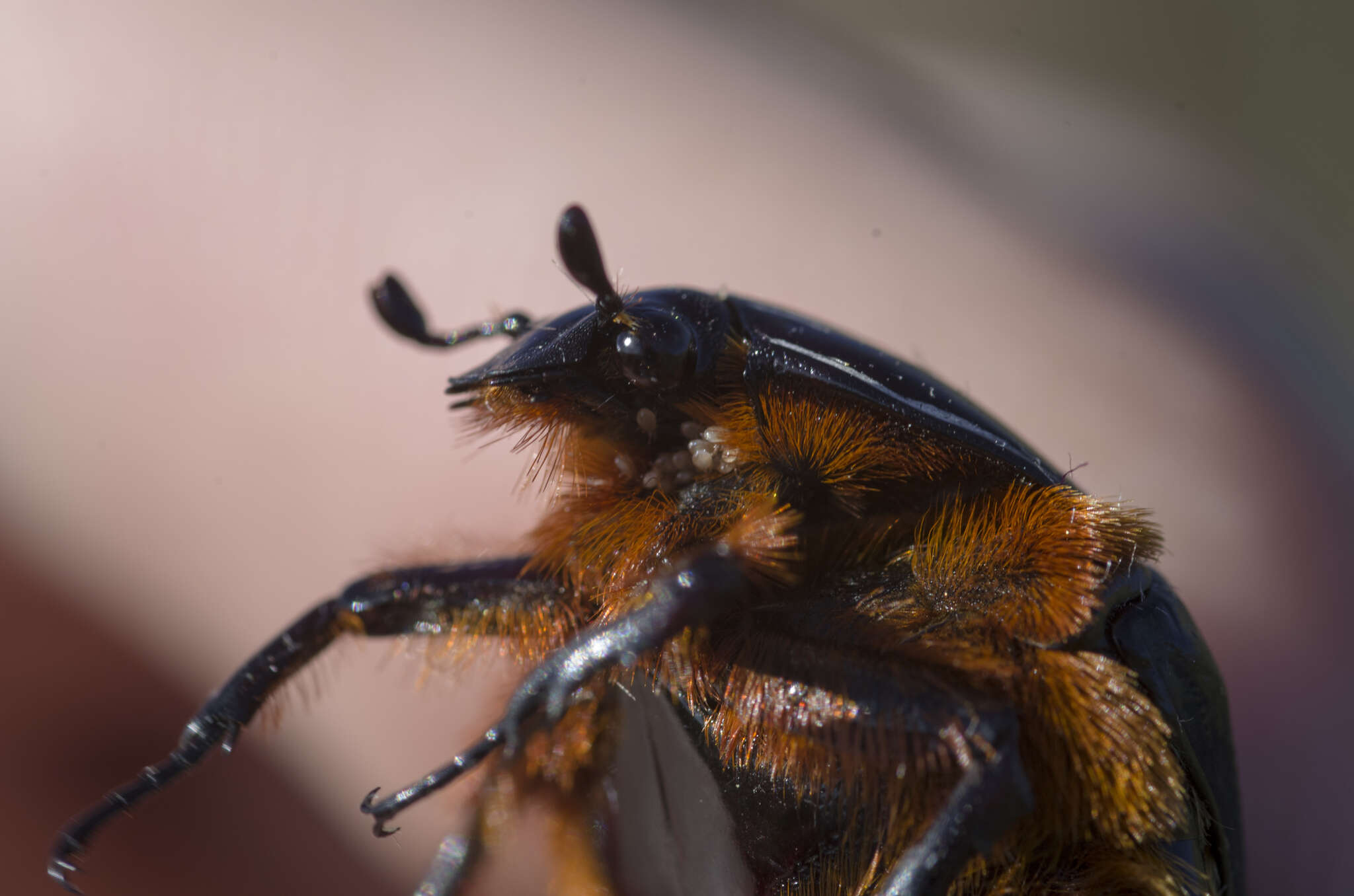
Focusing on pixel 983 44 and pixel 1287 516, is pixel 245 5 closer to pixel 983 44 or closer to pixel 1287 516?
pixel 983 44

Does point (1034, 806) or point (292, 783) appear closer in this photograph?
point (1034, 806)

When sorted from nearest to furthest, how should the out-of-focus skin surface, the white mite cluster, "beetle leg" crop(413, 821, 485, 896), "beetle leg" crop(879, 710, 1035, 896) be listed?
"beetle leg" crop(879, 710, 1035, 896), the white mite cluster, "beetle leg" crop(413, 821, 485, 896), the out-of-focus skin surface

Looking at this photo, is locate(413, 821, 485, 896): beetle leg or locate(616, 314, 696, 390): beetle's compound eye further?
locate(413, 821, 485, 896): beetle leg

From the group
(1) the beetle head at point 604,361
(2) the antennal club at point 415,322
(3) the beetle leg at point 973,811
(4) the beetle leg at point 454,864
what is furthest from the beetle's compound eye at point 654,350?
(4) the beetle leg at point 454,864

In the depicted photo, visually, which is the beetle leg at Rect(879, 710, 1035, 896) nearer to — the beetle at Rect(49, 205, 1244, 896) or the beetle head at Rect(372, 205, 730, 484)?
the beetle at Rect(49, 205, 1244, 896)

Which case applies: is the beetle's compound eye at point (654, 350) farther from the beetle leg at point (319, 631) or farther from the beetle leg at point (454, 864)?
the beetle leg at point (454, 864)

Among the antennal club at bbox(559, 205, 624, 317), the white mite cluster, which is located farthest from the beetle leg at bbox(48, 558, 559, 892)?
the antennal club at bbox(559, 205, 624, 317)

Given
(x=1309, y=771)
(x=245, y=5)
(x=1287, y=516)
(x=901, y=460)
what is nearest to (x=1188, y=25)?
(x=1287, y=516)
